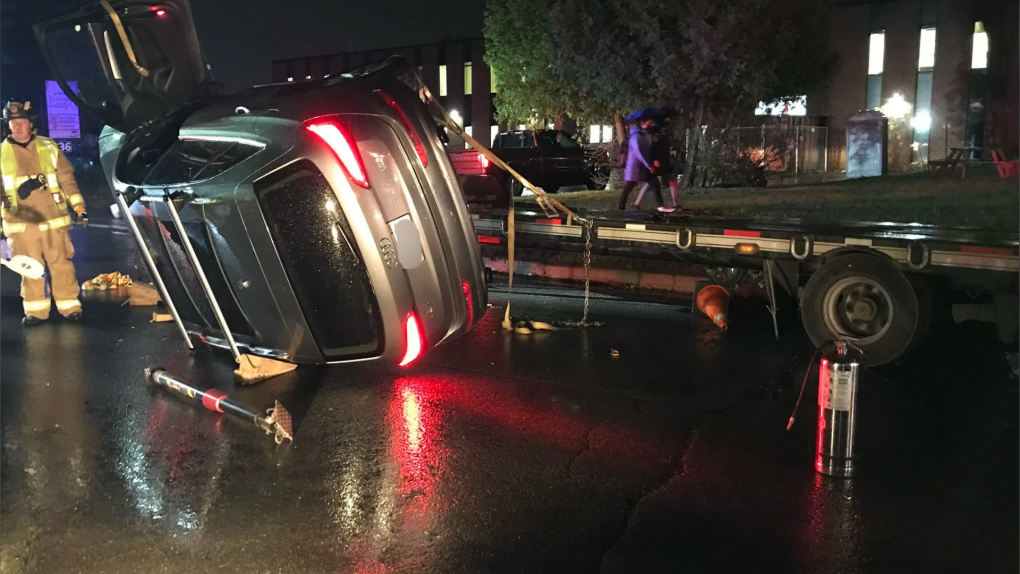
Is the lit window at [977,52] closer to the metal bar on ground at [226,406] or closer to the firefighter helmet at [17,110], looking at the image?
the firefighter helmet at [17,110]

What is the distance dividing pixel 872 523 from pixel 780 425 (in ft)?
4.39

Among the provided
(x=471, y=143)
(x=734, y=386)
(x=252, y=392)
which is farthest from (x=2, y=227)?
(x=734, y=386)

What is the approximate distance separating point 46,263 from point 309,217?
5032mm

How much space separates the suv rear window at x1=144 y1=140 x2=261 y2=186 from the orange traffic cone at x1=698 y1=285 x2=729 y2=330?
444 cm

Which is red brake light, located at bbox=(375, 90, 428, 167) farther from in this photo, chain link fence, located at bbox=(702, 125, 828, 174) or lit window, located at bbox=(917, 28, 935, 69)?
lit window, located at bbox=(917, 28, 935, 69)

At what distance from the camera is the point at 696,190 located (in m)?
20.0

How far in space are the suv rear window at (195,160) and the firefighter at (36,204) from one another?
3411mm

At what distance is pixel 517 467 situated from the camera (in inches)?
181

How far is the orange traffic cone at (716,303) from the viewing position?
763 centimetres

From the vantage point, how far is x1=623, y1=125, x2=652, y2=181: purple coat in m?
10.7

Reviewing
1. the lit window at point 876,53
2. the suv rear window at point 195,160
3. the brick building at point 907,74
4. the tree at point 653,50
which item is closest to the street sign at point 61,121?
the brick building at point 907,74

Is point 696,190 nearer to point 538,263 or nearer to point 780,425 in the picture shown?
point 538,263

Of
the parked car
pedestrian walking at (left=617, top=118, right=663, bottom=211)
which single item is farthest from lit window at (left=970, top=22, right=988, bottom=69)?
pedestrian walking at (left=617, top=118, right=663, bottom=211)

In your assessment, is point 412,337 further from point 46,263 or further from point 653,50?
point 653,50
